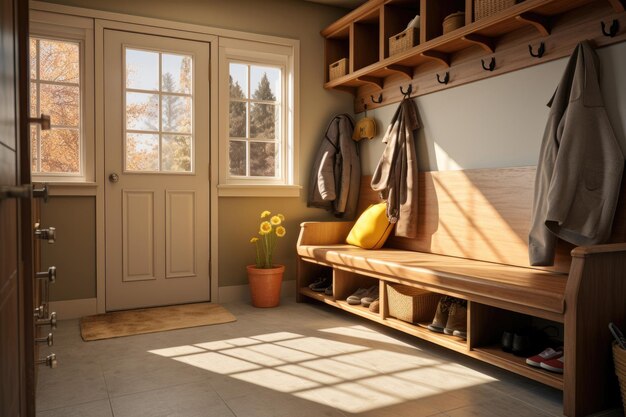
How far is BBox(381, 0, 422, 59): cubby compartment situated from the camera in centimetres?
377

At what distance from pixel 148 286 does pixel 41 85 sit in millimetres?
1612

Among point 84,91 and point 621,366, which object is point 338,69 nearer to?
point 84,91

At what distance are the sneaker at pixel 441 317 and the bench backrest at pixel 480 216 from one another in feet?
1.46

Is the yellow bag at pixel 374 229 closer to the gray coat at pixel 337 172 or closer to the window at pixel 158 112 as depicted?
the gray coat at pixel 337 172

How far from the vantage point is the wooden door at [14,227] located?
0.94 m

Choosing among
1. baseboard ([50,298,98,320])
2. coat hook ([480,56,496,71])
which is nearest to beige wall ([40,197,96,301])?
baseboard ([50,298,98,320])

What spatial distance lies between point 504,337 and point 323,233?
190cm

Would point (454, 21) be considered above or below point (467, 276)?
above

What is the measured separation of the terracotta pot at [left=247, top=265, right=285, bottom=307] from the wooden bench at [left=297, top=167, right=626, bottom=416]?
0.25 metres

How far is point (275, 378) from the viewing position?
2.45 meters

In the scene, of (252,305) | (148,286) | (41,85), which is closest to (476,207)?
(252,305)

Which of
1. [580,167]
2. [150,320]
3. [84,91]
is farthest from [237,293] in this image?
[580,167]

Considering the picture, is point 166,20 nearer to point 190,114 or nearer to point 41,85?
point 190,114

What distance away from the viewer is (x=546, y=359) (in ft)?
7.23
